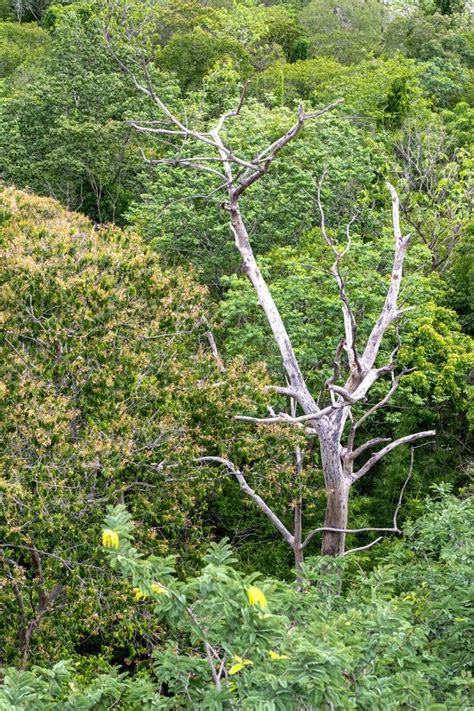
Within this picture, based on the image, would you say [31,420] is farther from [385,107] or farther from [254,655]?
[385,107]

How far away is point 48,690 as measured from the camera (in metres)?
5.24

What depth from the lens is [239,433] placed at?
39.3ft

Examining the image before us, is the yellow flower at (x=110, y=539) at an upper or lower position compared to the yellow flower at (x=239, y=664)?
upper

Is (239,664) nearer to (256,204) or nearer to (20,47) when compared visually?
(256,204)

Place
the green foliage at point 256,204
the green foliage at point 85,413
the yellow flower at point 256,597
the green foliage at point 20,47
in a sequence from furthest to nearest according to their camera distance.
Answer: the green foliage at point 20,47 → the green foliage at point 256,204 → the green foliage at point 85,413 → the yellow flower at point 256,597

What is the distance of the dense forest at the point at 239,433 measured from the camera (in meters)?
5.14

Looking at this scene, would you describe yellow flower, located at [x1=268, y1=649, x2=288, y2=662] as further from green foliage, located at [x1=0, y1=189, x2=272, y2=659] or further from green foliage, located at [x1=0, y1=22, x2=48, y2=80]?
green foliage, located at [x1=0, y1=22, x2=48, y2=80]

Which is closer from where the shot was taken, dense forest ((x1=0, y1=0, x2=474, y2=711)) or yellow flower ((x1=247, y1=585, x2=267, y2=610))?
yellow flower ((x1=247, y1=585, x2=267, y2=610))

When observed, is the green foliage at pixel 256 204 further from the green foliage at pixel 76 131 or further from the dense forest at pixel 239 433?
the green foliage at pixel 76 131

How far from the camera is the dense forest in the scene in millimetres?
5137

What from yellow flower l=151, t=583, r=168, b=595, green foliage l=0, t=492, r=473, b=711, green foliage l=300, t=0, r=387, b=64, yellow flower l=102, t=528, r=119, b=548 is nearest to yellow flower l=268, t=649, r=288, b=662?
green foliage l=0, t=492, r=473, b=711

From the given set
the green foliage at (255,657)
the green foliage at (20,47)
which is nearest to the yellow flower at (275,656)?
the green foliage at (255,657)

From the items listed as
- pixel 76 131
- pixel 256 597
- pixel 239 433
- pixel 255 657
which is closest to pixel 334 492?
pixel 239 433

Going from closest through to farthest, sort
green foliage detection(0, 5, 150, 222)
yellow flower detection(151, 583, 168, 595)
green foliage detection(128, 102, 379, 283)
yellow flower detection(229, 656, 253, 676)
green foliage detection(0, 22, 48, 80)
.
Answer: yellow flower detection(229, 656, 253, 676) → yellow flower detection(151, 583, 168, 595) → green foliage detection(128, 102, 379, 283) → green foliage detection(0, 5, 150, 222) → green foliage detection(0, 22, 48, 80)
